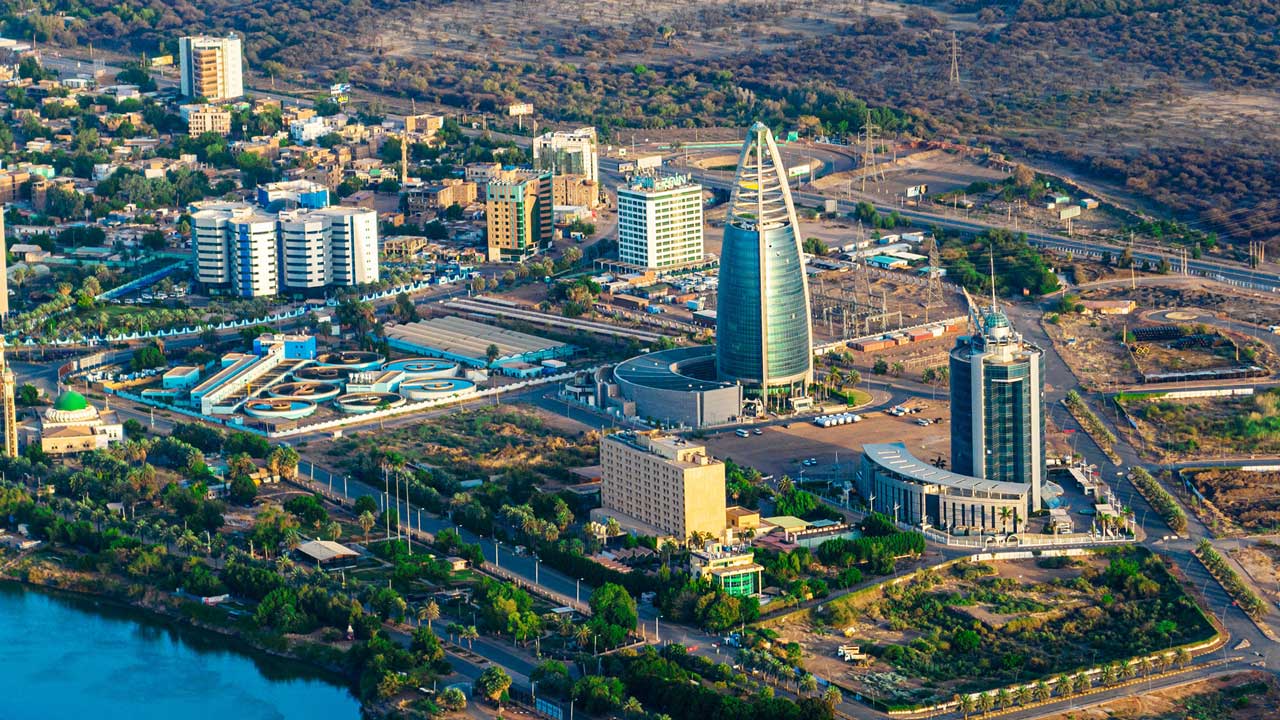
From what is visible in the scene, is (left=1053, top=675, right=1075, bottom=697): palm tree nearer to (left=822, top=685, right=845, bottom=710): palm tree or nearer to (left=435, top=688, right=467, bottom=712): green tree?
(left=822, top=685, right=845, bottom=710): palm tree

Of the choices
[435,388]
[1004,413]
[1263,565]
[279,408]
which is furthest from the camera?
[435,388]

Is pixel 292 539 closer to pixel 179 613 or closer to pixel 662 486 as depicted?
pixel 179 613

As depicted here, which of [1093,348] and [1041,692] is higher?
[1093,348]

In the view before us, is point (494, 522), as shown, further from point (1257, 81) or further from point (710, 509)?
point (1257, 81)

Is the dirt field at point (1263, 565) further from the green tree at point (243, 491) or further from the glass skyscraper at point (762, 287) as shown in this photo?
the green tree at point (243, 491)

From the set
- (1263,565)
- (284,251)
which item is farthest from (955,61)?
(1263,565)

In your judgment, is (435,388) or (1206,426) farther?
(435,388)

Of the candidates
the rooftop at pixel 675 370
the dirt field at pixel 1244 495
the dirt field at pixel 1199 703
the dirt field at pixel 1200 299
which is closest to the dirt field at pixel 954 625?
the dirt field at pixel 1199 703

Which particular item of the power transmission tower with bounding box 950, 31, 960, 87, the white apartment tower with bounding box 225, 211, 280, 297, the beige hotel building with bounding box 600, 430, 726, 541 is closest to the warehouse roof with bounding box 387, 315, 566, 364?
the white apartment tower with bounding box 225, 211, 280, 297
